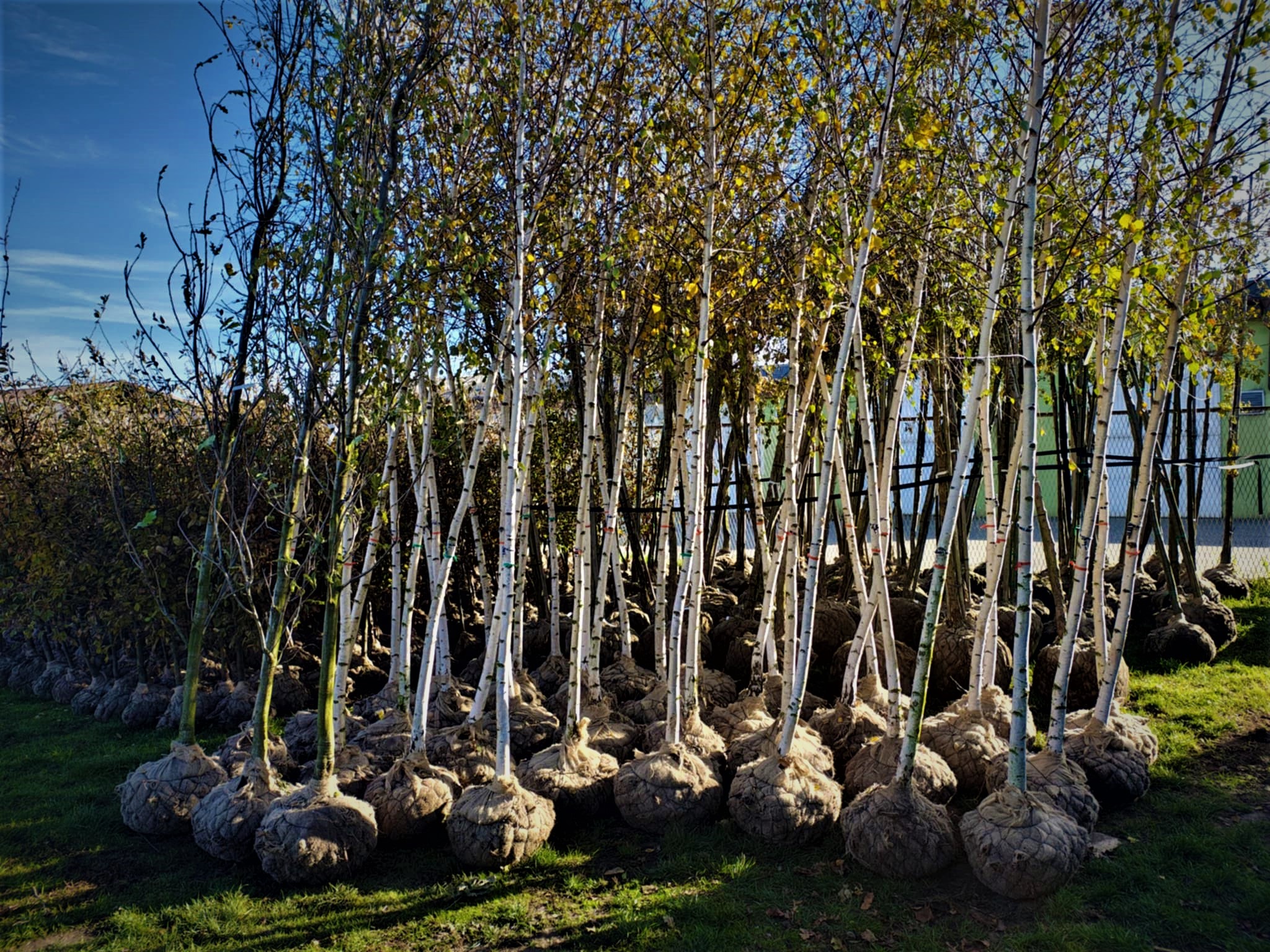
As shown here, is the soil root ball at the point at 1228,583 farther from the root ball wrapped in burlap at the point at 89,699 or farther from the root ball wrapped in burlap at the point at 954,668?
the root ball wrapped in burlap at the point at 89,699

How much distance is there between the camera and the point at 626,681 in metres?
6.80

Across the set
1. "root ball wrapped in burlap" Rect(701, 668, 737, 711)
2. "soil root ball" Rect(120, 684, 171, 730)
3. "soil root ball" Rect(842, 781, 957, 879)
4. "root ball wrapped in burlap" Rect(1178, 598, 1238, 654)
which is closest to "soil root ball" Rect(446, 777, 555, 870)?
"soil root ball" Rect(842, 781, 957, 879)

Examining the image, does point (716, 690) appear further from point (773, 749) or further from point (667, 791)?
point (667, 791)

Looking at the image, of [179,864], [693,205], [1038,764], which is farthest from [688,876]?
[693,205]

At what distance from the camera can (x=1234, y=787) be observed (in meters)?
4.96

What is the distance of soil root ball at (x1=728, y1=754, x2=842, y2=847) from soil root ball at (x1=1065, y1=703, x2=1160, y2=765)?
1.64m

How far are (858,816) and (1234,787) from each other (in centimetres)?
240

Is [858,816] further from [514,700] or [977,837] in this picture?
[514,700]

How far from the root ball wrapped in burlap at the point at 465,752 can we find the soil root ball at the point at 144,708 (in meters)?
3.21

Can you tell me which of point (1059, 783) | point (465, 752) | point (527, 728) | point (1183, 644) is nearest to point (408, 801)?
point (465, 752)

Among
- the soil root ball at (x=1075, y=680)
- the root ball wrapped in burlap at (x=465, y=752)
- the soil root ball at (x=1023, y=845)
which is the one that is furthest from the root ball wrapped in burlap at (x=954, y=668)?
the root ball wrapped in burlap at (x=465, y=752)

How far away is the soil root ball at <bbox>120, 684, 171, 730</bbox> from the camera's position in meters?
7.28

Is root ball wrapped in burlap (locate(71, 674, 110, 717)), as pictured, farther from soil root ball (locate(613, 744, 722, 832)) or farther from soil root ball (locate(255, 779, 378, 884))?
soil root ball (locate(613, 744, 722, 832))

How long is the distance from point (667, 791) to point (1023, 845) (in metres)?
1.80
